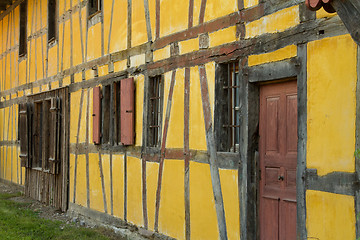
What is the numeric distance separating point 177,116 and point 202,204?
1325 mm

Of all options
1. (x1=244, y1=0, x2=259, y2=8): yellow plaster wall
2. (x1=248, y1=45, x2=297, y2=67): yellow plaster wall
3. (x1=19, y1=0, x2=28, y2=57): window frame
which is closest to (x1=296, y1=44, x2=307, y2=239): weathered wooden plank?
(x1=248, y1=45, x2=297, y2=67): yellow plaster wall

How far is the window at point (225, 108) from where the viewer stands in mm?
5938

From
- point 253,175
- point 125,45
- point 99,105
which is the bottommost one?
point 253,175

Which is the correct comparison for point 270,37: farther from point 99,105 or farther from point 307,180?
point 99,105

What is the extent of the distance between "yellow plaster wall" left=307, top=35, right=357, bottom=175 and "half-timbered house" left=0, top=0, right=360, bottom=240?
10 mm

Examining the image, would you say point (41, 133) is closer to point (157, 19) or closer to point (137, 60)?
point (137, 60)

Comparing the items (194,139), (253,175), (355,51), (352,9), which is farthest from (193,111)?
(352,9)

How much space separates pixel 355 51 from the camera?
13.8 feet

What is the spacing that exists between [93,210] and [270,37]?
573cm

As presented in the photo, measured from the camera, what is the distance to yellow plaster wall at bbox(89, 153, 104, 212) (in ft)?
30.4

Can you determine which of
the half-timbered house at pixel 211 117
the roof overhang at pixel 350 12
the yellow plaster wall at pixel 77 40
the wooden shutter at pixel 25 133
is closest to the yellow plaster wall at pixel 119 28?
the half-timbered house at pixel 211 117

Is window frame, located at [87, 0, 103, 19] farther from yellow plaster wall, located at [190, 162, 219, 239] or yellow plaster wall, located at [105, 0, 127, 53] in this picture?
yellow plaster wall, located at [190, 162, 219, 239]

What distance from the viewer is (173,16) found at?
274 inches

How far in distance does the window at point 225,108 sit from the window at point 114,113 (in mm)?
2275
